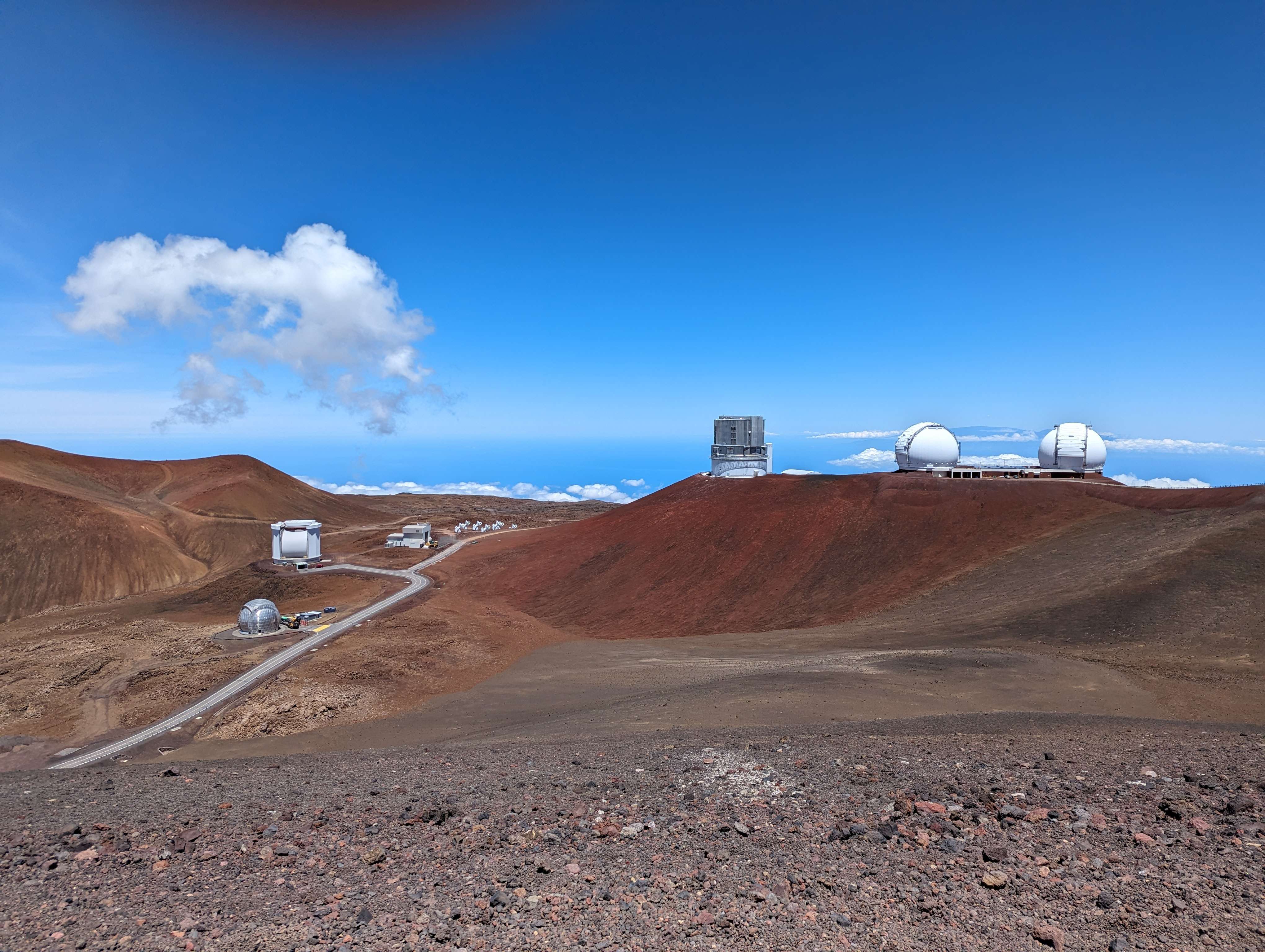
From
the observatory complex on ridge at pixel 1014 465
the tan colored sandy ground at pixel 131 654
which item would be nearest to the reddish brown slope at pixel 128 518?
the tan colored sandy ground at pixel 131 654

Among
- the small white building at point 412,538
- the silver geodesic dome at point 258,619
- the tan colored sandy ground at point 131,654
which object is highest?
the small white building at point 412,538

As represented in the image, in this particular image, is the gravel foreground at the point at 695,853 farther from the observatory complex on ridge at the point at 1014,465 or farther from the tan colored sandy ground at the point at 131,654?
the observatory complex on ridge at the point at 1014,465

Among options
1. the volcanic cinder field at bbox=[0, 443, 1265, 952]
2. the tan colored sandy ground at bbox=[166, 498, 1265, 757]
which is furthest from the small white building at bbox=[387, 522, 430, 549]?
the tan colored sandy ground at bbox=[166, 498, 1265, 757]

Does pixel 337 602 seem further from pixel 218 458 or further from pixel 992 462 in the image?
pixel 218 458

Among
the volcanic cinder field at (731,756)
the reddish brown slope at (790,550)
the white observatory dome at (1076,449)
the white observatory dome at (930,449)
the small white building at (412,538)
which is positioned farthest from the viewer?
the small white building at (412,538)

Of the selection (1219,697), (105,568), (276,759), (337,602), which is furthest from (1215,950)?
(105,568)

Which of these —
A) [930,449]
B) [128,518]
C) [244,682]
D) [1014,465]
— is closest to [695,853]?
[244,682]
